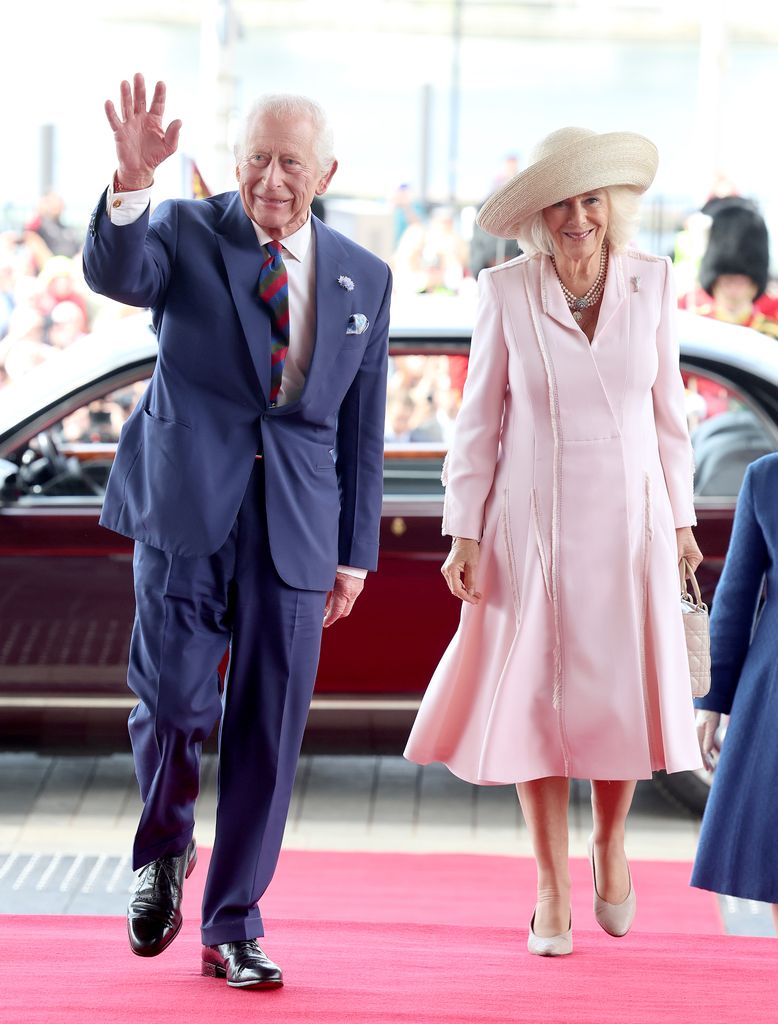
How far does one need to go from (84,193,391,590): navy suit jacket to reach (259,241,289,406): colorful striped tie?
2cm

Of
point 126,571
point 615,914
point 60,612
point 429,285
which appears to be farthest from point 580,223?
point 429,285

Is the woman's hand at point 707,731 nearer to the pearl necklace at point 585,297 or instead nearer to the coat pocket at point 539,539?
the coat pocket at point 539,539

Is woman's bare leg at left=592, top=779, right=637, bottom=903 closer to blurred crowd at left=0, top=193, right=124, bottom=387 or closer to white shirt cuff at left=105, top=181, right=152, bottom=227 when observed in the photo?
white shirt cuff at left=105, top=181, right=152, bottom=227

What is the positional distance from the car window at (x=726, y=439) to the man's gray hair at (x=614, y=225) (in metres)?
1.80

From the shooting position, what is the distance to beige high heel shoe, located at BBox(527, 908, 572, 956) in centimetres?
332

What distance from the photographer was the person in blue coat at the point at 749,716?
10.5 ft

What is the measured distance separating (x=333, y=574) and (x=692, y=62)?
29323 millimetres

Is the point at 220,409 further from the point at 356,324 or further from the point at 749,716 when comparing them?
the point at 749,716

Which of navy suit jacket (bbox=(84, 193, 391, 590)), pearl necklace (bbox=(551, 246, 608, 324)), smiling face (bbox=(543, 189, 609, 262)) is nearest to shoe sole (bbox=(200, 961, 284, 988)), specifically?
navy suit jacket (bbox=(84, 193, 391, 590))

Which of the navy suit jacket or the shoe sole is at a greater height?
the navy suit jacket

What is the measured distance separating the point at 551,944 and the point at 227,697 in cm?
85

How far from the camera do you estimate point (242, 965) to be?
9.75 feet

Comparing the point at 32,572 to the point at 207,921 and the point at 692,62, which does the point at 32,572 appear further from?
the point at 692,62

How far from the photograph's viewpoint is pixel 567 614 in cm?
333
